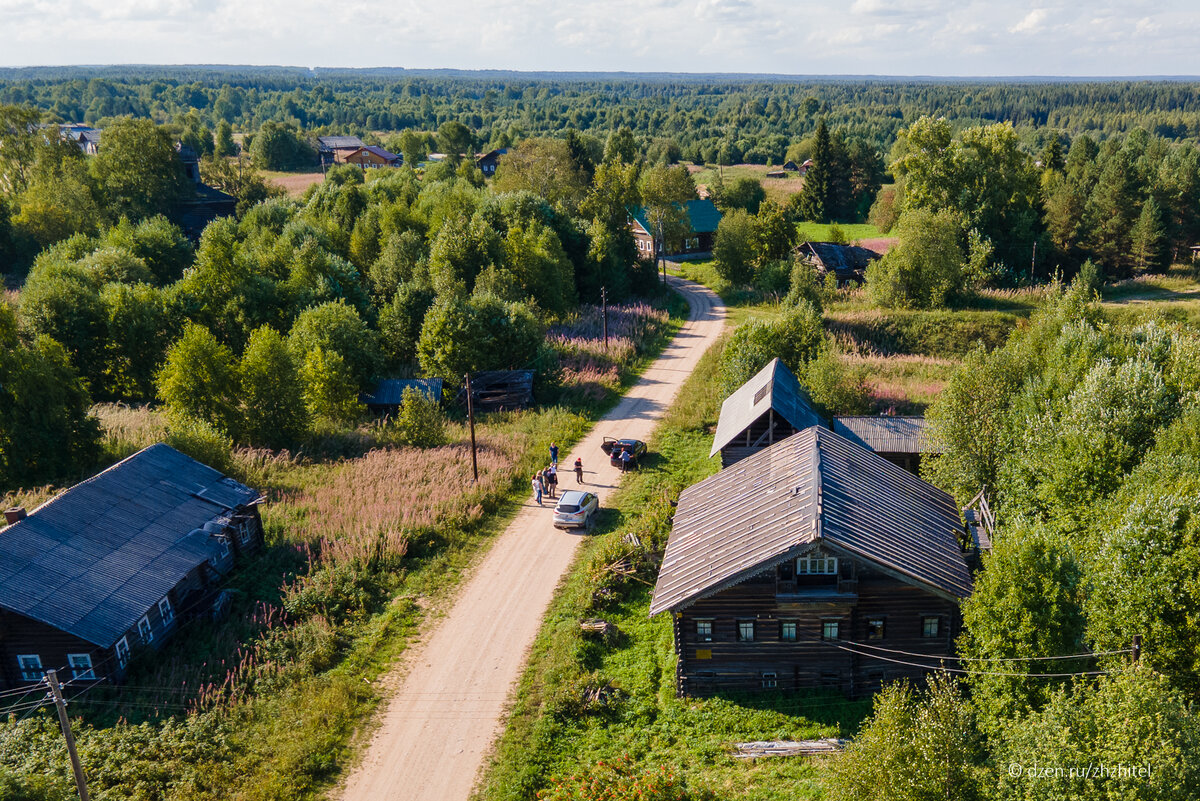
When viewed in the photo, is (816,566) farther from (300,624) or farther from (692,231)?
(692,231)

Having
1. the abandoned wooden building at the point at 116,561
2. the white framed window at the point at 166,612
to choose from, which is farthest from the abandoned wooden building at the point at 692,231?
the white framed window at the point at 166,612

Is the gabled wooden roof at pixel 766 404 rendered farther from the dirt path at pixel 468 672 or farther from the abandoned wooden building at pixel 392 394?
the abandoned wooden building at pixel 392 394

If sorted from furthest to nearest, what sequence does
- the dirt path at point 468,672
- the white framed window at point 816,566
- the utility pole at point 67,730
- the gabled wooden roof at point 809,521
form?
the white framed window at point 816,566, the gabled wooden roof at point 809,521, the dirt path at point 468,672, the utility pole at point 67,730

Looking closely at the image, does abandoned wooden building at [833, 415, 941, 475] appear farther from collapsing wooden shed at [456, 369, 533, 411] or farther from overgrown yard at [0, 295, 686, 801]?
collapsing wooden shed at [456, 369, 533, 411]

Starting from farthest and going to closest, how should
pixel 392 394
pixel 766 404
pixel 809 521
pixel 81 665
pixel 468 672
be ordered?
pixel 392 394
pixel 766 404
pixel 468 672
pixel 81 665
pixel 809 521


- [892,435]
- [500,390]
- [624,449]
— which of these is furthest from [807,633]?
[500,390]

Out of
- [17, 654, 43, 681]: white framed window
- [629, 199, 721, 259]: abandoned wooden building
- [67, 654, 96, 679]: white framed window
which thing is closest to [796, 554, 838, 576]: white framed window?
[67, 654, 96, 679]: white framed window
